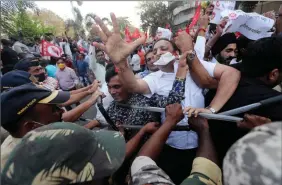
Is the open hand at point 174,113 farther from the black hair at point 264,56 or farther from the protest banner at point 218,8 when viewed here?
the protest banner at point 218,8

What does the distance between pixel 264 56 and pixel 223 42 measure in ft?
5.66

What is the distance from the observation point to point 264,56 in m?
1.46

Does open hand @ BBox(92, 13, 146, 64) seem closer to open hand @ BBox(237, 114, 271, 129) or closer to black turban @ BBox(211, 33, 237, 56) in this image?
open hand @ BBox(237, 114, 271, 129)

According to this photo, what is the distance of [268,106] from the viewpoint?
4.48 ft

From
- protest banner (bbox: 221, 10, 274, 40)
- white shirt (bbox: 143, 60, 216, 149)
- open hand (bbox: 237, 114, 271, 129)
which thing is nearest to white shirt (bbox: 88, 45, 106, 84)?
protest banner (bbox: 221, 10, 274, 40)

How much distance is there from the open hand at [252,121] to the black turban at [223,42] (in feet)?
6.41

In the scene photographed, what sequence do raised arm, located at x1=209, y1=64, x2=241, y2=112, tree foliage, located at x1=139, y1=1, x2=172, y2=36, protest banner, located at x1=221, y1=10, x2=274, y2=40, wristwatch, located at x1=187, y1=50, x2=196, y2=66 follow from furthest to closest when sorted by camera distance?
tree foliage, located at x1=139, y1=1, x2=172, y2=36, protest banner, located at x1=221, y1=10, x2=274, y2=40, wristwatch, located at x1=187, y1=50, x2=196, y2=66, raised arm, located at x1=209, y1=64, x2=241, y2=112

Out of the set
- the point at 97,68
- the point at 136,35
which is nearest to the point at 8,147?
the point at 136,35

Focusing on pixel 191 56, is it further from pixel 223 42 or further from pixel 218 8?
pixel 218 8

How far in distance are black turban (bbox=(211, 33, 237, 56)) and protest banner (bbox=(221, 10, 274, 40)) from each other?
0.49 metres

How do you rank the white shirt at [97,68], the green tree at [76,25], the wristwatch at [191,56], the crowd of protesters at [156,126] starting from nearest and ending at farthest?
the crowd of protesters at [156,126] → the wristwatch at [191,56] → the white shirt at [97,68] → the green tree at [76,25]

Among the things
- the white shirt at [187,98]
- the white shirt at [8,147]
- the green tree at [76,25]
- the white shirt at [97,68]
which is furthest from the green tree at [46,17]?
the green tree at [76,25]

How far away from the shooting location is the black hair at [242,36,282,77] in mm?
1460

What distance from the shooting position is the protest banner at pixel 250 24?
2.46 metres
